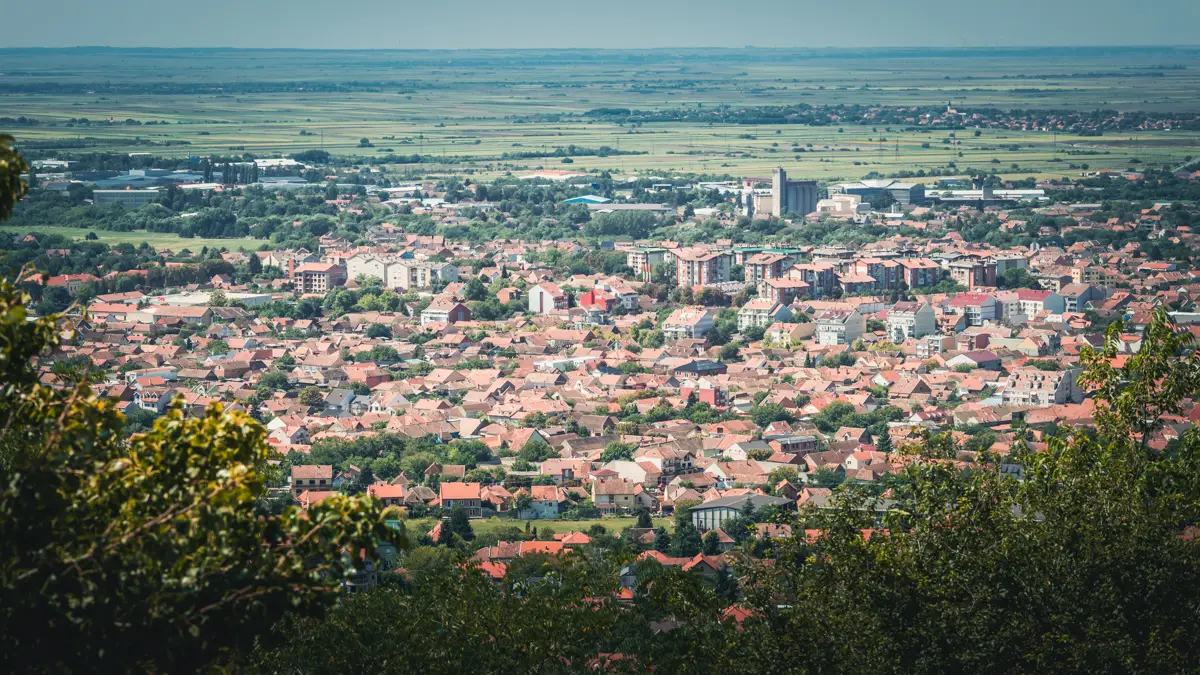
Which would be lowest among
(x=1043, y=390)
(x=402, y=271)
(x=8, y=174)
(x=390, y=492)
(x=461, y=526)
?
(x=402, y=271)

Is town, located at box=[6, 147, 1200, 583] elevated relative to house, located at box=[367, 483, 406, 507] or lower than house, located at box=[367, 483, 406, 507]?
lower

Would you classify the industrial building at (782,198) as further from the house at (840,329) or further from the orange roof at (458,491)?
the orange roof at (458,491)

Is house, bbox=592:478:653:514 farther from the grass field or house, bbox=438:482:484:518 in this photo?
the grass field

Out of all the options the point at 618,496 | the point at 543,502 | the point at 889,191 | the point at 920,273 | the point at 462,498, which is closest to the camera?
the point at 462,498

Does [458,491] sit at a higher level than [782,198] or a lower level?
higher

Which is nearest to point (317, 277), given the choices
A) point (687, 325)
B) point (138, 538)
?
point (687, 325)

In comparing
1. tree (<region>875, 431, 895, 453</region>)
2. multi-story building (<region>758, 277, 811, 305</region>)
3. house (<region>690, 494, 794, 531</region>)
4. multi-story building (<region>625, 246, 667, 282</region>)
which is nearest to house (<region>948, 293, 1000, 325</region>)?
multi-story building (<region>758, 277, 811, 305</region>)

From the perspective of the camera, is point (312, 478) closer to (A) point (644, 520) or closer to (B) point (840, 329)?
(A) point (644, 520)

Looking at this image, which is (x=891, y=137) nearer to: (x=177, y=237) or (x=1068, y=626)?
(x=177, y=237)
